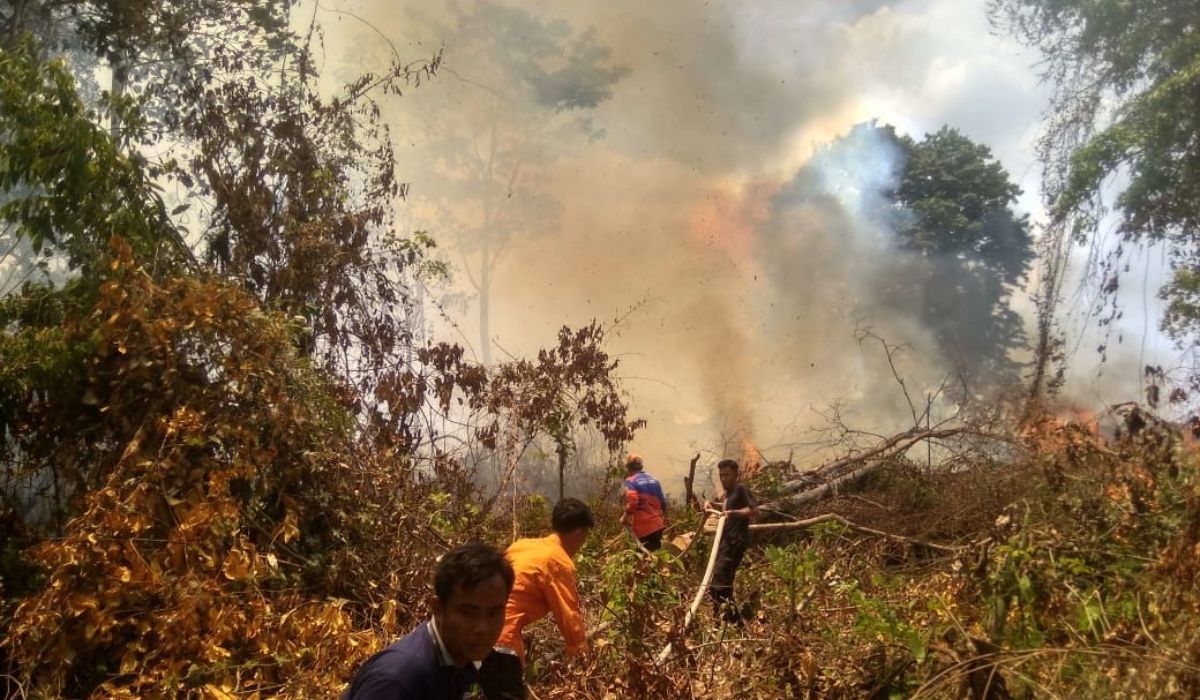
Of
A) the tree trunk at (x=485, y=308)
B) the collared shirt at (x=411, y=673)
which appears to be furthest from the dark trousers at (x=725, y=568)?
the tree trunk at (x=485, y=308)

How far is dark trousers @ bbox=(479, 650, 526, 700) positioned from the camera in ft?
8.29

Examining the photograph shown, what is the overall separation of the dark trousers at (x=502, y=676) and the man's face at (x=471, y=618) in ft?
1.97

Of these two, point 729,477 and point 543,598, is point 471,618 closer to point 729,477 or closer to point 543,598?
point 543,598

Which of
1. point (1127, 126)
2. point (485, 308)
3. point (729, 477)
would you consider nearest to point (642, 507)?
point (729, 477)

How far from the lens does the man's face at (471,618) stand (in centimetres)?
192

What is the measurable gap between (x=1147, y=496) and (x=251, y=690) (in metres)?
5.35

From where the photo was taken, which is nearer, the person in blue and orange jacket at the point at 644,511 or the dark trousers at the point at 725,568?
the dark trousers at the point at 725,568

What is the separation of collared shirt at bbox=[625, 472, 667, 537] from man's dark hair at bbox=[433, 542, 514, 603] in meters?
5.13

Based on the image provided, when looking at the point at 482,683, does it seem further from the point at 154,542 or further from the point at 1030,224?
the point at 1030,224

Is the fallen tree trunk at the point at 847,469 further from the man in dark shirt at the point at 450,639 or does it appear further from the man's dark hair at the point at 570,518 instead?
the man in dark shirt at the point at 450,639

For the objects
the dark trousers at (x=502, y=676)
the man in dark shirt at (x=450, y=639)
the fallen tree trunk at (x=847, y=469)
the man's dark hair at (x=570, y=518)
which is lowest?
the dark trousers at (x=502, y=676)

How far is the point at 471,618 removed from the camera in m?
1.96

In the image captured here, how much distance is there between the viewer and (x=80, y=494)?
4.78 meters

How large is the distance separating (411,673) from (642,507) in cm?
543
